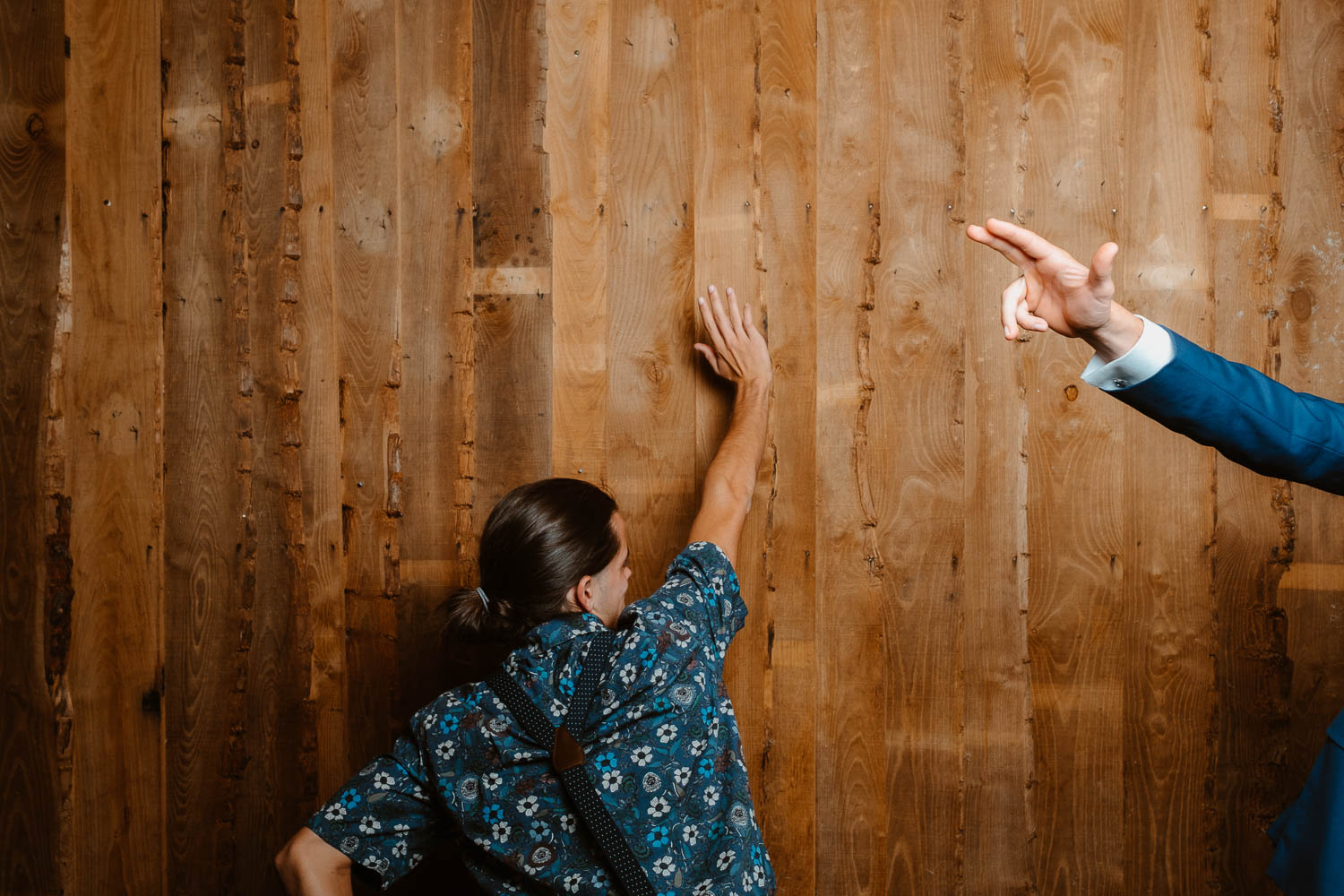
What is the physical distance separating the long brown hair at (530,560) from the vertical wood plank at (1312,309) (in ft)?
4.92

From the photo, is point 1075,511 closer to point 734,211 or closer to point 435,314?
point 734,211

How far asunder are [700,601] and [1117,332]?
0.73 meters

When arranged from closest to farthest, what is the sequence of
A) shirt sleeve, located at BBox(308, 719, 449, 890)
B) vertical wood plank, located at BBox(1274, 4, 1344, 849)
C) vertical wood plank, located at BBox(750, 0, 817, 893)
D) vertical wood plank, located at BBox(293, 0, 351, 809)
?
shirt sleeve, located at BBox(308, 719, 449, 890) < vertical wood plank, located at BBox(1274, 4, 1344, 849) < vertical wood plank, located at BBox(750, 0, 817, 893) < vertical wood plank, located at BBox(293, 0, 351, 809)

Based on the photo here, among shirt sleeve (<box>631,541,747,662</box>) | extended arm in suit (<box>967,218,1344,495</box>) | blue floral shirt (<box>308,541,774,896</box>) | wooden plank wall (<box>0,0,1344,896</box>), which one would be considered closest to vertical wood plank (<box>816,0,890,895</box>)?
wooden plank wall (<box>0,0,1344,896</box>)

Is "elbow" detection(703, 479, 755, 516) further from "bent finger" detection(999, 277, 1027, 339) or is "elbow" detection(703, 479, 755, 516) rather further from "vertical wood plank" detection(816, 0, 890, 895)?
"bent finger" detection(999, 277, 1027, 339)

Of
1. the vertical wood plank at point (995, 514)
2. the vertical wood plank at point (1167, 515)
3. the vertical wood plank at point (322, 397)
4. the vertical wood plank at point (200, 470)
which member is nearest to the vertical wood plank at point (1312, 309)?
the vertical wood plank at point (1167, 515)

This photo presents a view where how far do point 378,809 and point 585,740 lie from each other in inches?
14.5

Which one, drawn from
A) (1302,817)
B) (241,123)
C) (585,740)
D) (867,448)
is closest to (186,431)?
(241,123)

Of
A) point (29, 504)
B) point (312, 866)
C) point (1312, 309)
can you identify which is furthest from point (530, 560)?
point (1312, 309)

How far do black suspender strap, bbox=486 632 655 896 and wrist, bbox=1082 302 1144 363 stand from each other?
31.6 inches

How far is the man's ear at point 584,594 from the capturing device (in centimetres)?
127

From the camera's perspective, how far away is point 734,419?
167 cm

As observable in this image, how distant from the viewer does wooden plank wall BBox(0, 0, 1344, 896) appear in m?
1.69

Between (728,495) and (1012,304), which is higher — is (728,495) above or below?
below
